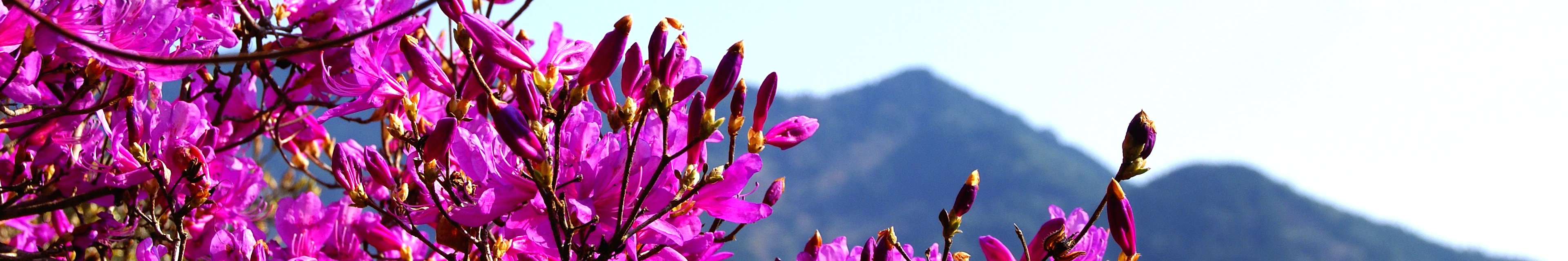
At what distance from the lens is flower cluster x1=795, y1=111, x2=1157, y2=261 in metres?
1.77

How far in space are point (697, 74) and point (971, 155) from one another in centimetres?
10088

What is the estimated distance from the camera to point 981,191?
92.1 meters

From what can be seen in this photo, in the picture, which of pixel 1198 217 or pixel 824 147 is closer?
pixel 1198 217

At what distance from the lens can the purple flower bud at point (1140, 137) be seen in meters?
1.77

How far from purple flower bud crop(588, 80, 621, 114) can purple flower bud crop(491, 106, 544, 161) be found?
0.73 feet

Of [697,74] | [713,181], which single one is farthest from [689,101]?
[713,181]

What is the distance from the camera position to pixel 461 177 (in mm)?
1839

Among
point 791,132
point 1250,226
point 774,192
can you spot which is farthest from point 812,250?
point 1250,226

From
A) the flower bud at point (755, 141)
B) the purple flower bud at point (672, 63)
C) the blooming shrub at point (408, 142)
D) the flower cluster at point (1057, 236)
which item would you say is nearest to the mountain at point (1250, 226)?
the flower cluster at point (1057, 236)

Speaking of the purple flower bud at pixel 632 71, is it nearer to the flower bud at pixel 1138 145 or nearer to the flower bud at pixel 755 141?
the flower bud at pixel 755 141

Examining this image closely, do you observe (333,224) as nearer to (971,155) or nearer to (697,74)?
(697,74)

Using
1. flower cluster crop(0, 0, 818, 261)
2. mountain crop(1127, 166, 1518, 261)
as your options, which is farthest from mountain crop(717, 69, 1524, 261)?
flower cluster crop(0, 0, 818, 261)

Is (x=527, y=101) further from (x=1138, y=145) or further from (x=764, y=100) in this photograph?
(x=1138, y=145)

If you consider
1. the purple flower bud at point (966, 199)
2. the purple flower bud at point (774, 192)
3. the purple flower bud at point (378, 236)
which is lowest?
the purple flower bud at point (378, 236)
